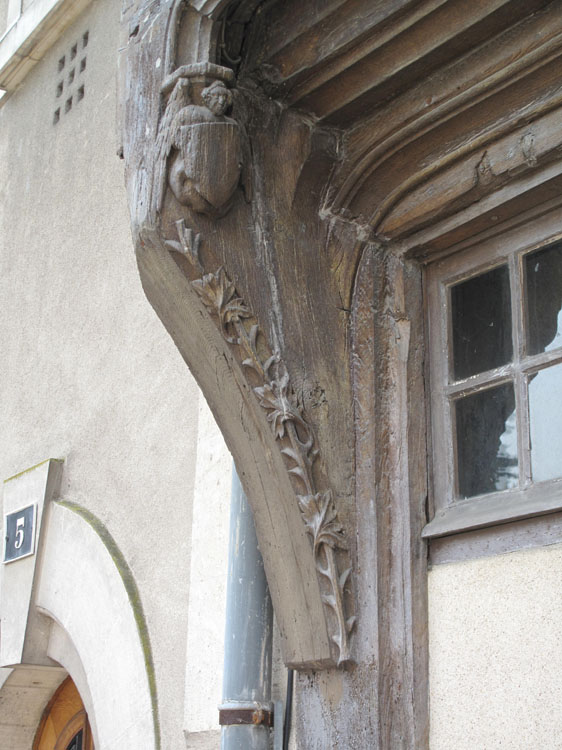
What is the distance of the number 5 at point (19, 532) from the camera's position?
3.53 metres

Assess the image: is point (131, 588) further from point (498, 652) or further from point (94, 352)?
point (498, 652)

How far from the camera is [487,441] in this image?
2.07m

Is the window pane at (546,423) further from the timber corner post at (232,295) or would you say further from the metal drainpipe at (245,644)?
the metal drainpipe at (245,644)

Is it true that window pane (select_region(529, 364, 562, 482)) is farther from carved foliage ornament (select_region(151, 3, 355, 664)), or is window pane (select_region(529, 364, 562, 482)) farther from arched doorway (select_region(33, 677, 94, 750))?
arched doorway (select_region(33, 677, 94, 750))

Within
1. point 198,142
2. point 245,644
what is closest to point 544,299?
point 198,142

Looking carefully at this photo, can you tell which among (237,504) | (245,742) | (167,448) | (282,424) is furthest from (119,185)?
(245,742)

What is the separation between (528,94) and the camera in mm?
2002

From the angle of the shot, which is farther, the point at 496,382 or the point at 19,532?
the point at 19,532

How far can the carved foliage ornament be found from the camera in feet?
6.61

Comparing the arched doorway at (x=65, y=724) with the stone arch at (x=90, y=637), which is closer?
the stone arch at (x=90, y=637)

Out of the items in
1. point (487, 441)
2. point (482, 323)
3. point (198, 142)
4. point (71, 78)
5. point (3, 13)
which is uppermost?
point (3, 13)

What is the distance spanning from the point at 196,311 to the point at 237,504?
0.56 m

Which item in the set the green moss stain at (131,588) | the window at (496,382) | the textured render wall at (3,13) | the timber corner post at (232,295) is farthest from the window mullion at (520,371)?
the textured render wall at (3,13)

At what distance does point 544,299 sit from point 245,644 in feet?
3.24
